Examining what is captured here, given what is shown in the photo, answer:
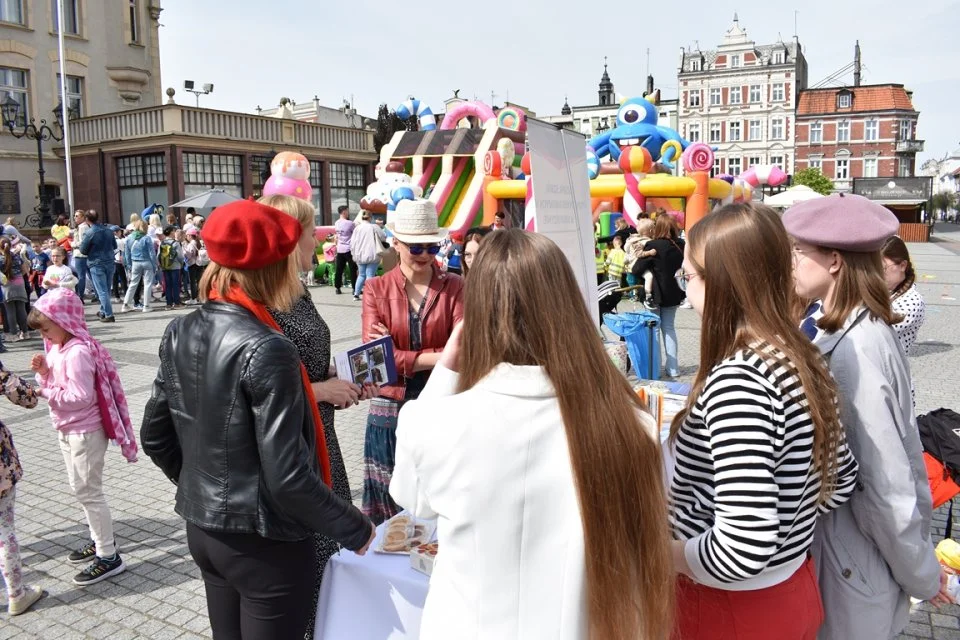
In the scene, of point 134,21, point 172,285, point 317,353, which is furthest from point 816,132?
point 317,353

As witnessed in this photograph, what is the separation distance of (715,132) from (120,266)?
65.3 metres

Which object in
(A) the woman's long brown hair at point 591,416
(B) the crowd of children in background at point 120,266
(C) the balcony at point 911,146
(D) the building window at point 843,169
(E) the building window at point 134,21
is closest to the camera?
(A) the woman's long brown hair at point 591,416

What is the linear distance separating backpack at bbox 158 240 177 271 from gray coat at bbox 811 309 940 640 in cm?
1386

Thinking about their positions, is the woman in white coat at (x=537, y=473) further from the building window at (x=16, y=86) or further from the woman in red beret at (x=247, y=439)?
the building window at (x=16, y=86)

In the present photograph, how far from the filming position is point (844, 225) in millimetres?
2000

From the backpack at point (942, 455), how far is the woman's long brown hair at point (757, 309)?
1.94 m

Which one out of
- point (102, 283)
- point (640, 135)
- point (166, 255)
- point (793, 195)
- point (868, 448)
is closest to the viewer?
point (868, 448)

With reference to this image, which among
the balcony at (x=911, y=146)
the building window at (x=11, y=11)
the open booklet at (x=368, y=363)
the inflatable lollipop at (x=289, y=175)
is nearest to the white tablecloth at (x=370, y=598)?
the open booklet at (x=368, y=363)

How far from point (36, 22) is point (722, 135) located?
199ft

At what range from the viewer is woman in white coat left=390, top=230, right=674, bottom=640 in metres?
1.38

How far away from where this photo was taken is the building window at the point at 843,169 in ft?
235

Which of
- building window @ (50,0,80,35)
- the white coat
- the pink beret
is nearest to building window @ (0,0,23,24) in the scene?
building window @ (50,0,80,35)

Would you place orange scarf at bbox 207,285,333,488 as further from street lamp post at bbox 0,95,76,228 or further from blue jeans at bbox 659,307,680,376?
street lamp post at bbox 0,95,76,228

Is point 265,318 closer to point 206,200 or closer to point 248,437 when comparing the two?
point 248,437
